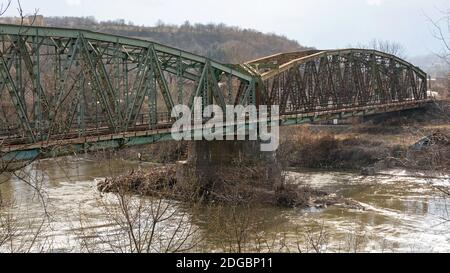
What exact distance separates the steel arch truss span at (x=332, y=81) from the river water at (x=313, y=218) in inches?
338

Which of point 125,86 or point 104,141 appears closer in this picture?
point 104,141

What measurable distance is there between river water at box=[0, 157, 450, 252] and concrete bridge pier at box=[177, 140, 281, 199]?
3.48 meters

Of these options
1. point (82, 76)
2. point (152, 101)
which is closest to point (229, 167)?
point (152, 101)

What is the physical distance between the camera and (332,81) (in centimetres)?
5203

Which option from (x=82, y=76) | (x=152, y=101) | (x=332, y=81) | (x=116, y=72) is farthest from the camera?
(x=332, y=81)

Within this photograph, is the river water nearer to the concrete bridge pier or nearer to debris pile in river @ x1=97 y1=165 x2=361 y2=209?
debris pile in river @ x1=97 y1=165 x2=361 y2=209

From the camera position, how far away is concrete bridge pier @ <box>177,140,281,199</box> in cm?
Answer: 3562

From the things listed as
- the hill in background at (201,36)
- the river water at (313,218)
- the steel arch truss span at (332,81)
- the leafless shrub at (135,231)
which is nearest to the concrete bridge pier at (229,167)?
the river water at (313,218)

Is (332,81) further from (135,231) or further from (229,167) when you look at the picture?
(135,231)

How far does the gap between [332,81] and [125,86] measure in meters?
29.7

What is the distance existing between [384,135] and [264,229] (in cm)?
3696
